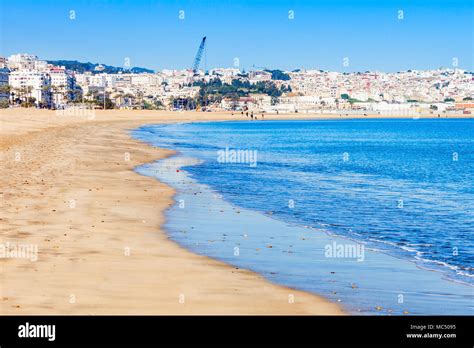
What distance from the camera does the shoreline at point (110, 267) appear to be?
389 inches

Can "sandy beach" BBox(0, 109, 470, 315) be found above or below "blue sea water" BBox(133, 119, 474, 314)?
above

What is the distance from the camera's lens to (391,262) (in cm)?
1423

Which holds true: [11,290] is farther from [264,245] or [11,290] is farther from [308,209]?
[308,209]

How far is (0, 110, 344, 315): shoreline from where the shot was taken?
9.89 metres

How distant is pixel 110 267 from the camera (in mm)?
12320
